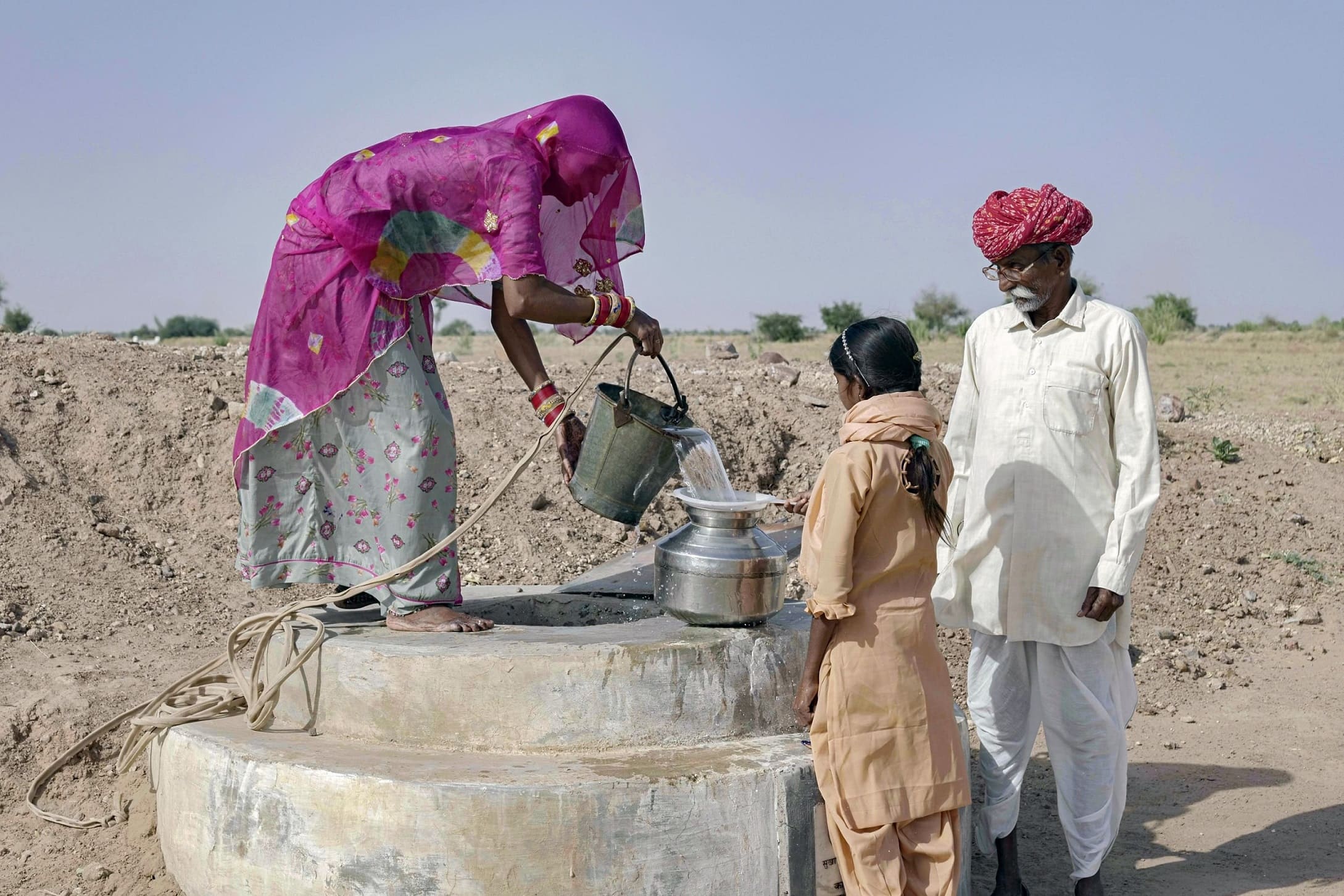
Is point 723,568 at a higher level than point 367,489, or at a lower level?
lower

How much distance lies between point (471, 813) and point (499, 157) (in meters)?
1.76

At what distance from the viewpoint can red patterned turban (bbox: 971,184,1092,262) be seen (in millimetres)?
3352

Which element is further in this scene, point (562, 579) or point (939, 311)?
point (939, 311)

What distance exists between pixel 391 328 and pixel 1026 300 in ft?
5.97

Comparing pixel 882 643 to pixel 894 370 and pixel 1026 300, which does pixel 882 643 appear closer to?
pixel 894 370

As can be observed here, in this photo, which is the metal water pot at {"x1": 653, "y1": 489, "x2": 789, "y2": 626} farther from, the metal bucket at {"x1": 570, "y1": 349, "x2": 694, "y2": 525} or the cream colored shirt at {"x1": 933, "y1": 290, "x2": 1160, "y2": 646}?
the cream colored shirt at {"x1": 933, "y1": 290, "x2": 1160, "y2": 646}

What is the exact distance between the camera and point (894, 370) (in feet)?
9.71

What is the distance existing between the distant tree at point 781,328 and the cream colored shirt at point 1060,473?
1770cm

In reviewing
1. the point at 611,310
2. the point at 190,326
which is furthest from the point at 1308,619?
the point at 190,326

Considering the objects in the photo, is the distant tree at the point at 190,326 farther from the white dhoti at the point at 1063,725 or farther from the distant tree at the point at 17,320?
the white dhoti at the point at 1063,725

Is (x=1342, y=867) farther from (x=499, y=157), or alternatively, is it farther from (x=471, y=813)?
(x=499, y=157)

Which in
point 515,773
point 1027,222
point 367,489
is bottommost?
point 515,773

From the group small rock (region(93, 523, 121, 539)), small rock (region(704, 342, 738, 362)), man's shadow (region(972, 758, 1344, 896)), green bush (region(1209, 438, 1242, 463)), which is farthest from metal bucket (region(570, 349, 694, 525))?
small rock (region(704, 342, 738, 362))

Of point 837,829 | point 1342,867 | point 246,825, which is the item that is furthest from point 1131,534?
point 246,825
